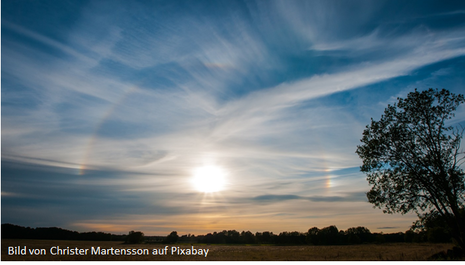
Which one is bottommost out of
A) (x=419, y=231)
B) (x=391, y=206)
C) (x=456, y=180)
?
(x=419, y=231)

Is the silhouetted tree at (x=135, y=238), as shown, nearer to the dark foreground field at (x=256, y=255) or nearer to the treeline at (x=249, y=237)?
the treeline at (x=249, y=237)

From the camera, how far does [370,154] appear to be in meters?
25.1

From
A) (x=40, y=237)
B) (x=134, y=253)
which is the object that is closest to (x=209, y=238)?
(x=40, y=237)

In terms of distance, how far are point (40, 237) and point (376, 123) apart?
332 feet

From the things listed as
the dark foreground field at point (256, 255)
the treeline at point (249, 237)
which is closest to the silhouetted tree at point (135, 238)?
the treeline at point (249, 237)

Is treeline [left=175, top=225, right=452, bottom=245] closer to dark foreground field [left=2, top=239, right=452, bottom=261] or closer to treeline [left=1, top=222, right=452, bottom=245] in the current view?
treeline [left=1, top=222, right=452, bottom=245]

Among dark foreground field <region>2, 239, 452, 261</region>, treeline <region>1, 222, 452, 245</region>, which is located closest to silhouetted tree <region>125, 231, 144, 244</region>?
treeline <region>1, 222, 452, 245</region>

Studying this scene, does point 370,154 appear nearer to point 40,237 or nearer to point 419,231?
point 419,231

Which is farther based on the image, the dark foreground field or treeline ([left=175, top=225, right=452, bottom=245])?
treeline ([left=175, top=225, right=452, bottom=245])

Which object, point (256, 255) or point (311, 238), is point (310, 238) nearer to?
point (311, 238)

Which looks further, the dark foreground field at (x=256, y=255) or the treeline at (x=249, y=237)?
the treeline at (x=249, y=237)

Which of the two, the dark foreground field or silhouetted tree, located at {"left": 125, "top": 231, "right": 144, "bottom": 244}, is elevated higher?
the dark foreground field

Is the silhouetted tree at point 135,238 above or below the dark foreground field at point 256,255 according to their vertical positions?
below

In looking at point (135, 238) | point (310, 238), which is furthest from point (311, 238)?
point (135, 238)
